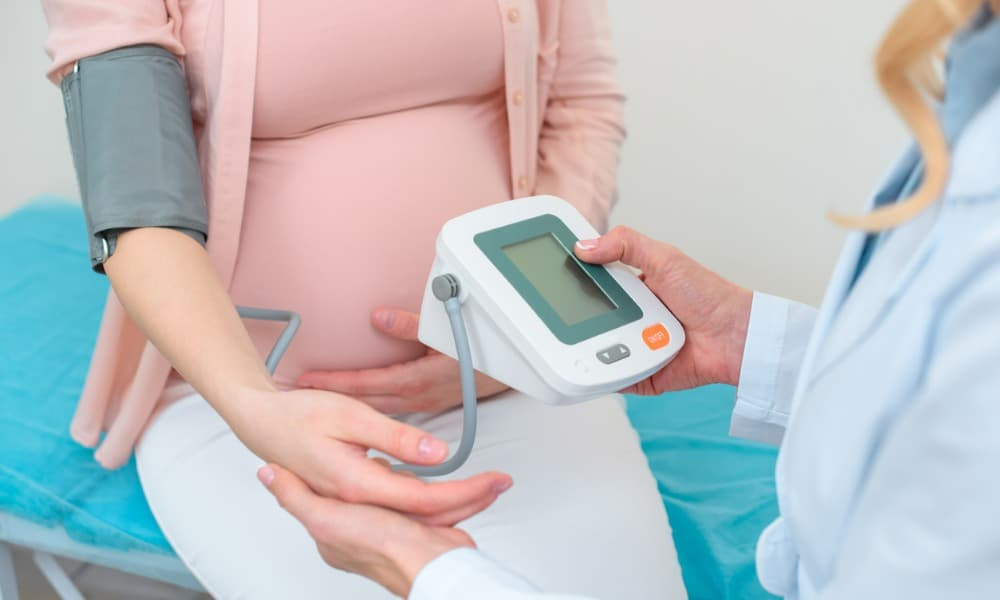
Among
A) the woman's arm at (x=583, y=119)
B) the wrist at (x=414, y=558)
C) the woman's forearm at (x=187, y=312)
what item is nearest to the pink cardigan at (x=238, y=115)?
the woman's arm at (x=583, y=119)

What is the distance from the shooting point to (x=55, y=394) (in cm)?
120

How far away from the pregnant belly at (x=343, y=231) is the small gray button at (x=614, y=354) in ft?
0.96

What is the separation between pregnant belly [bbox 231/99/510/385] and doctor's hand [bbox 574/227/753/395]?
233mm

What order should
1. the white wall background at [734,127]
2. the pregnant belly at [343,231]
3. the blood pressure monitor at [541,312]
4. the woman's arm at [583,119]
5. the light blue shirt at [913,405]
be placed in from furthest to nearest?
the white wall background at [734,127] < the woman's arm at [583,119] < the pregnant belly at [343,231] < the blood pressure monitor at [541,312] < the light blue shirt at [913,405]

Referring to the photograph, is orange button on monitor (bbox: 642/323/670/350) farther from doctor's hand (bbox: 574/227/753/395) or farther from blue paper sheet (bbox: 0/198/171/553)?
blue paper sheet (bbox: 0/198/171/553)

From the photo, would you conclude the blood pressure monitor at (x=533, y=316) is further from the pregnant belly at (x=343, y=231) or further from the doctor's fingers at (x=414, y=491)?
the pregnant belly at (x=343, y=231)

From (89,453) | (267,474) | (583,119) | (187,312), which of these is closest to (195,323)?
(187,312)

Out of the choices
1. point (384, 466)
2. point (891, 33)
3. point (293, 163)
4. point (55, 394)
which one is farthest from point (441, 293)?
point (55, 394)

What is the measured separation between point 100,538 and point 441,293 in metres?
0.52

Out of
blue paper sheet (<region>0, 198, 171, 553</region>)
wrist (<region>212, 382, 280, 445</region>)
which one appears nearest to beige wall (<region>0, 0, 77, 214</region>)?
blue paper sheet (<region>0, 198, 171, 553</region>)

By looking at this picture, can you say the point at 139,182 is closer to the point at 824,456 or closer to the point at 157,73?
the point at 157,73

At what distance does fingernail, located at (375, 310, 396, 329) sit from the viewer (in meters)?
1.00

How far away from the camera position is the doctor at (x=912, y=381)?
1.45ft

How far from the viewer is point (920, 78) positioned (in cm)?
51
